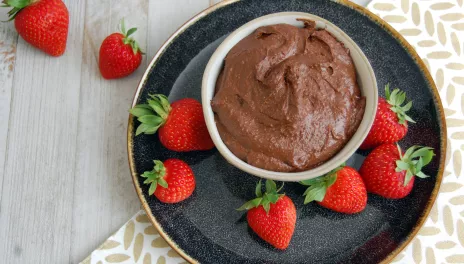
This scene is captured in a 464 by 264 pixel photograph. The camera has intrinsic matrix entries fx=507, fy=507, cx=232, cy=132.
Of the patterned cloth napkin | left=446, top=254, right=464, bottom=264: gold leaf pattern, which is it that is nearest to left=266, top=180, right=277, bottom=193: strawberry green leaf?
the patterned cloth napkin

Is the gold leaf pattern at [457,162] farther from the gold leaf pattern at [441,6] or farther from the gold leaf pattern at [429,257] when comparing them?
the gold leaf pattern at [441,6]

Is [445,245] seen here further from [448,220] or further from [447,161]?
[447,161]

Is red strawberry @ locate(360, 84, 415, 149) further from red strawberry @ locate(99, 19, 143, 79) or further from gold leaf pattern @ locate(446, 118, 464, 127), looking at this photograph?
red strawberry @ locate(99, 19, 143, 79)

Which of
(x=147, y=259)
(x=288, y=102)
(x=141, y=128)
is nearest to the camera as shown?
(x=288, y=102)

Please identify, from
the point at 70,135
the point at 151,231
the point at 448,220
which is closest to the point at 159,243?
the point at 151,231

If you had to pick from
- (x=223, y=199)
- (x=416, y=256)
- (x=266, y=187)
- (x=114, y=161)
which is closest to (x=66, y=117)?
(x=114, y=161)

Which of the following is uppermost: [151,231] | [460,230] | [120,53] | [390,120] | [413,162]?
[120,53]
